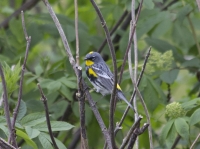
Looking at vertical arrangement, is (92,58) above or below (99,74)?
above

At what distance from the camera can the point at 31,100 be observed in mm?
4082

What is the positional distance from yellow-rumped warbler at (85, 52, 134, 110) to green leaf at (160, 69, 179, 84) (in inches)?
17.9

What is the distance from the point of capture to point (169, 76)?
13.8 ft

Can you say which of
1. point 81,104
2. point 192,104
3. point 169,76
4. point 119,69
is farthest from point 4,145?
point 119,69

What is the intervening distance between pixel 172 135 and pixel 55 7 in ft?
12.4

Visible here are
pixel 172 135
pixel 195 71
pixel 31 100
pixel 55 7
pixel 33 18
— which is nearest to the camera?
pixel 172 135

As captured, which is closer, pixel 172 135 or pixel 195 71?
pixel 172 135

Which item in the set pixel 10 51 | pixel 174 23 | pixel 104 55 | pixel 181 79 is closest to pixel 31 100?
pixel 10 51

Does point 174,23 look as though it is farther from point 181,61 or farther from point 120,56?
point 120,56

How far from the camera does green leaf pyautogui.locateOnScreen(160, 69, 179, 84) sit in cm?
415

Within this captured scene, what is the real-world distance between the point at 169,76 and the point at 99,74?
25.2 inches

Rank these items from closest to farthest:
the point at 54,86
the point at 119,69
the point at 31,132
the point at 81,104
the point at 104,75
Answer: the point at 81,104 → the point at 31,132 → the point at 54,86 → the point at 104,75 → the point at 119,69

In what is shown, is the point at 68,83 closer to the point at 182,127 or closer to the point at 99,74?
the point at 99,74

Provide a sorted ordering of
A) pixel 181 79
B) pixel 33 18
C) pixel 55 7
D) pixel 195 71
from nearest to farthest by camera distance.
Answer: pixel 195 71 < pixel 33 18 < pixel 181 79 < pixel 55 7
